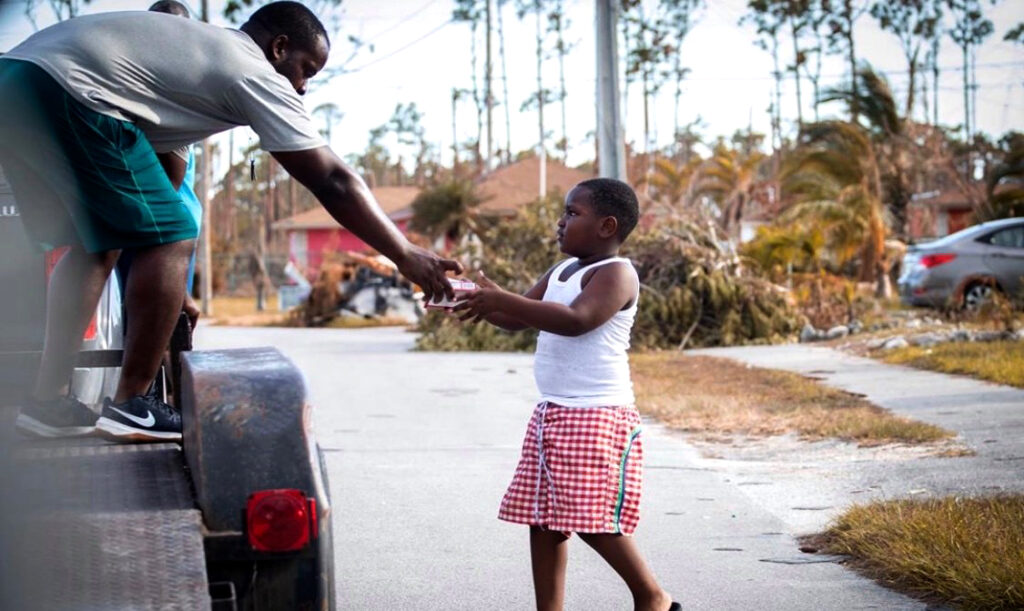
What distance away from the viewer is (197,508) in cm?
308

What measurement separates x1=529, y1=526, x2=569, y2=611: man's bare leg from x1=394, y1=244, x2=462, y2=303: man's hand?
805mm

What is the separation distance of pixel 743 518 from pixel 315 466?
4.02 m

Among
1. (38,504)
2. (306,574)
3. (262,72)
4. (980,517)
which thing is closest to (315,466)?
(306,574)

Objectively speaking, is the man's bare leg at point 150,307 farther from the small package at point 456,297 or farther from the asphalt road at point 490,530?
the small package at point 456,297

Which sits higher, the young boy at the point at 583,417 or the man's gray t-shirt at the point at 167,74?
the man's gray t-shirt at the point at 167,74

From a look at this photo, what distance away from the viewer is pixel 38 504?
8.27 ft

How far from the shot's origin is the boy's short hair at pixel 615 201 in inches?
172

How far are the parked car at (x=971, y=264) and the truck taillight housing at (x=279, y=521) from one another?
1848 cm

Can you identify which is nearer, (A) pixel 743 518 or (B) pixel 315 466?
(B) pixel 315 466

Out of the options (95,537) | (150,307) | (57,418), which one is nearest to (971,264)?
(150,307)

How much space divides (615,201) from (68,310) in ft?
5.52

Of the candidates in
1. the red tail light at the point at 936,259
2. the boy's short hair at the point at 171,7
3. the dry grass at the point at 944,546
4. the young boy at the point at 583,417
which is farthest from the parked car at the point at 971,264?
the young boy at the point at 583,417

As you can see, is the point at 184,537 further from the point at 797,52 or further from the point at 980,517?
the point at 797,52

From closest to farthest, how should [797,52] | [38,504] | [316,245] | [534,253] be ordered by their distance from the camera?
[38,504] → [534,253] → [797,52] → [316,245]
